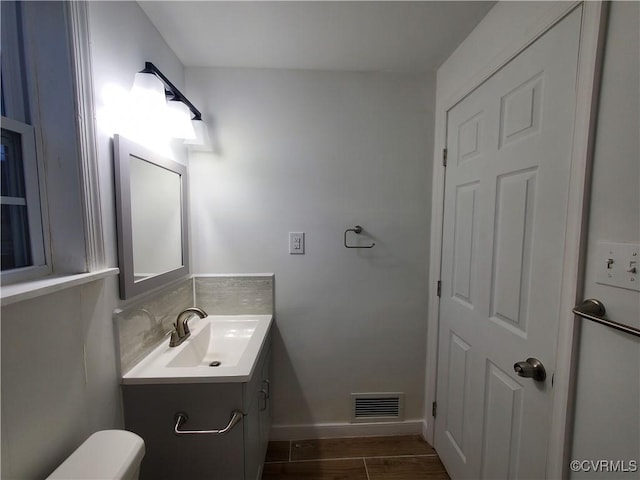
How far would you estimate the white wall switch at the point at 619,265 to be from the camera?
0.59 m

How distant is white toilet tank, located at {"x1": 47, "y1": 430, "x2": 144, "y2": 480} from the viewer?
61 centimetres

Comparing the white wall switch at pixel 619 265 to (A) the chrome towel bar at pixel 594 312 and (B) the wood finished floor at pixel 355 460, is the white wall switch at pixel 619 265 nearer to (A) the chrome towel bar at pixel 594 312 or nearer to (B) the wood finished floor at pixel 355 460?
(A) the chrome towel bar at pixel 594 312

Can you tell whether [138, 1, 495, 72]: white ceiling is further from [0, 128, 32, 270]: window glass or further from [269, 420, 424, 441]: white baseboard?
[269, 420, 424, 441]: white baseboard

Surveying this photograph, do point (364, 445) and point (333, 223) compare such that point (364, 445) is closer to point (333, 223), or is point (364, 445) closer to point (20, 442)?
point (333, 223)

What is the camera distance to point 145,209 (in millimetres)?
1089

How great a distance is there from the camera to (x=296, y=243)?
1.55 meters

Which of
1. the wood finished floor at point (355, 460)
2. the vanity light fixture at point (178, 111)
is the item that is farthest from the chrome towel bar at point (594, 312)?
the vanity light fixture at point (178, 111)

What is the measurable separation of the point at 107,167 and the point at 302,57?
114 cm

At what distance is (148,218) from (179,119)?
0.52m

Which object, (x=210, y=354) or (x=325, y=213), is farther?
(x=325, y=213)

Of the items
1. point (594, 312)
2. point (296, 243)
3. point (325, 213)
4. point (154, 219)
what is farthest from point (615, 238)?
point (154, 219)

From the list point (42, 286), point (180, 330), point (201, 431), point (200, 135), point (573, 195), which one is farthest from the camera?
point (200, 135)

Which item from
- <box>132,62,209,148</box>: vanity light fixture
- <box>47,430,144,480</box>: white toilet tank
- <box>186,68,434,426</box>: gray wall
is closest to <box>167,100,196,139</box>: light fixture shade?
<box>132,62,209,148</box>: vanity light fixture

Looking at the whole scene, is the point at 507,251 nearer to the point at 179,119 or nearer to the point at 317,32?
the point at 317,32
